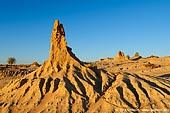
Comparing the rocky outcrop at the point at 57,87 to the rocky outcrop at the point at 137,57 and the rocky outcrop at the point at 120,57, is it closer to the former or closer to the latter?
the rocky outcrop at the point at 120,57

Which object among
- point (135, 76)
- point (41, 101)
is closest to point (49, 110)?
point (41, 101)

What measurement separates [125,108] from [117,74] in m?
4.99

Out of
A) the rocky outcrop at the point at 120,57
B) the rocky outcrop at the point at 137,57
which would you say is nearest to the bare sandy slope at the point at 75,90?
the rocky outcrop at the point at 120,57

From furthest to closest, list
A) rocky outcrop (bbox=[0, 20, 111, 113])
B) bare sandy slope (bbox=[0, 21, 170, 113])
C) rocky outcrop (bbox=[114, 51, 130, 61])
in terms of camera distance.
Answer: rocky outcrop (bbox=[114, 51, 130, 61]) → rocky outcrop (bbox=[0, 20, 111, 113]) → bare sandy slope (bbox=[0, 21, 170, 113])

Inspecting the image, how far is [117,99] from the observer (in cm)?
1825

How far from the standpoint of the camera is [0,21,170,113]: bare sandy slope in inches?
715

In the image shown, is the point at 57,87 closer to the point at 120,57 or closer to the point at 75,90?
the point at 75,90

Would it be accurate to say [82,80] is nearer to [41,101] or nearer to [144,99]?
[41,101]

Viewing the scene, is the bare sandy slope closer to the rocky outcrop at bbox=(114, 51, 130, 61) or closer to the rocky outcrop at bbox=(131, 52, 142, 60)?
the rocky outcrop at bbox=(114, 51, 130, 61)

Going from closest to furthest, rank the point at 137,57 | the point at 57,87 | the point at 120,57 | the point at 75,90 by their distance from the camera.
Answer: the point at 75,90, the point at 57,87, the point at 120,57, the point at 137,57

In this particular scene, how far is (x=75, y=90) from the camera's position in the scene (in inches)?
779

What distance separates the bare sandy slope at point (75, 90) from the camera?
1816 centimetres

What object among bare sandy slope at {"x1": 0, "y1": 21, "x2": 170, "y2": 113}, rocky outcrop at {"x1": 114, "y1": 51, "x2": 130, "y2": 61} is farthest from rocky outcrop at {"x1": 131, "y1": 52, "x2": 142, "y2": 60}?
bare sandy slope at {"x1": 0, "y1": 21, "x2": 170, "y2": 113}

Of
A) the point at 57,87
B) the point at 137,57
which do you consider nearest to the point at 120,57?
the point at 137,57
